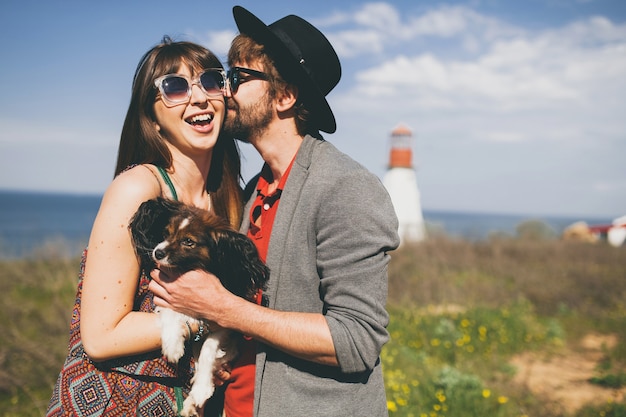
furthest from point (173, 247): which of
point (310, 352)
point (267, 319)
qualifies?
point (310, 352)

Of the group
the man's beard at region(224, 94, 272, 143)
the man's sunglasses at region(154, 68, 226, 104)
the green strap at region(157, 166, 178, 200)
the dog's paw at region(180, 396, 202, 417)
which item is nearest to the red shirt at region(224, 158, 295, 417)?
the dog's paw at region(180, 396, 202, 417)

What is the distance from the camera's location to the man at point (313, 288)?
2143 millimetres

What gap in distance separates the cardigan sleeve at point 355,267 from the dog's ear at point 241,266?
1.31 feet

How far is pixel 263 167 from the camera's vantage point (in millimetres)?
3076

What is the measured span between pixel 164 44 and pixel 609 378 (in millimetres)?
7752

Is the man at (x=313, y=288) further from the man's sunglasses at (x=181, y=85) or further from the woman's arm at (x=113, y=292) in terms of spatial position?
the man's sunglasses at (x=181, y=85)

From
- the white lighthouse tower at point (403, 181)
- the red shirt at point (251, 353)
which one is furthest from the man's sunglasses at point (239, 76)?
the white lighthouse tower at point (403, 181)

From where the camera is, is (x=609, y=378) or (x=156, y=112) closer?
(x=156, y=112)

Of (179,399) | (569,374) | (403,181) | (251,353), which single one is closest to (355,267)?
(251,353)

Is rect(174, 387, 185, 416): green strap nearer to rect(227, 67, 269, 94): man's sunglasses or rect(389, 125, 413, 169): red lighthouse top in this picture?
rect(227, 67, 269, 94): man's sunglasses

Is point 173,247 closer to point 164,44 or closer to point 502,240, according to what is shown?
point 164,44

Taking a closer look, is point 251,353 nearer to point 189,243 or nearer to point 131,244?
point 189,243

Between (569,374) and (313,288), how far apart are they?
7.27 m

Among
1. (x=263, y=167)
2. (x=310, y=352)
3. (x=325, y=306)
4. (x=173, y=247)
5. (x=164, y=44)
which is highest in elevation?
(x=164, y=44)
